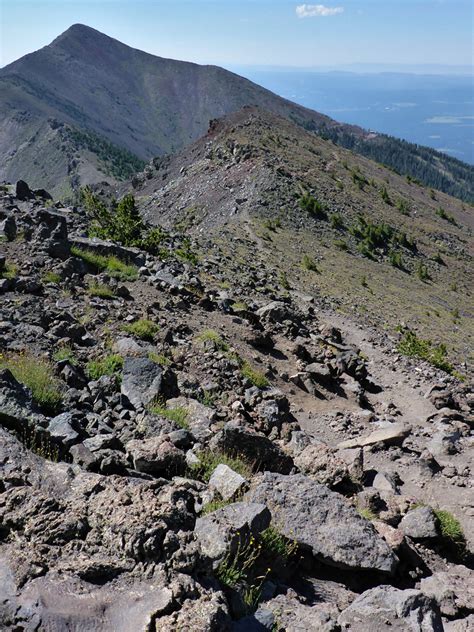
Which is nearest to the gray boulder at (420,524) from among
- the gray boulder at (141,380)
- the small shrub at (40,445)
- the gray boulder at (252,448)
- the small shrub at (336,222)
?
the gray boulder at (252,448)

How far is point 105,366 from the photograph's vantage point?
987 centimetres

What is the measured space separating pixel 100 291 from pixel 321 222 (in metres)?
32.0

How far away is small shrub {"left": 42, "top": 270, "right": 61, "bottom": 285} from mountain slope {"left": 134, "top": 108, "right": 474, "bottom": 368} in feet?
35.9

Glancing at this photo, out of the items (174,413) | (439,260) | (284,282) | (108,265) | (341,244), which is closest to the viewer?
(174,413)

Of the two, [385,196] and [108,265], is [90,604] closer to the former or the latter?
[108,265]

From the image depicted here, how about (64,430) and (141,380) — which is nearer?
(64,430)

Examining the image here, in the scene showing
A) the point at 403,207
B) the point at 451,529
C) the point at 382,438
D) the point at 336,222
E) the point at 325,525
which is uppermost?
the point at 403,207

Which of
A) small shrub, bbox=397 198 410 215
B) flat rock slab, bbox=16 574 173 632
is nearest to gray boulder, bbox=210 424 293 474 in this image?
flat rock slab, bbox=16 574 173 632

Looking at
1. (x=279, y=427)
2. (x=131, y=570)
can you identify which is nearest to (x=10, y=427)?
(x=131, y=570)

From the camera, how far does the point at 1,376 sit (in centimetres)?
652

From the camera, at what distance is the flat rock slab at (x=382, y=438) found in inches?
442

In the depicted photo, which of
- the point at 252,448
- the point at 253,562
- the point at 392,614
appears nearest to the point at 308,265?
the point at 252,448

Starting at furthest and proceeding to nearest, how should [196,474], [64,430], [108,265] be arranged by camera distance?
[108,265] < [196,474] < [64,430]

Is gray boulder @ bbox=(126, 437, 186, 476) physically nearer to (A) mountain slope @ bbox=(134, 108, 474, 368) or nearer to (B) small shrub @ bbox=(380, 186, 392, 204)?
(A) mountain slope @ bbox=(134, 108, 474, 368)
